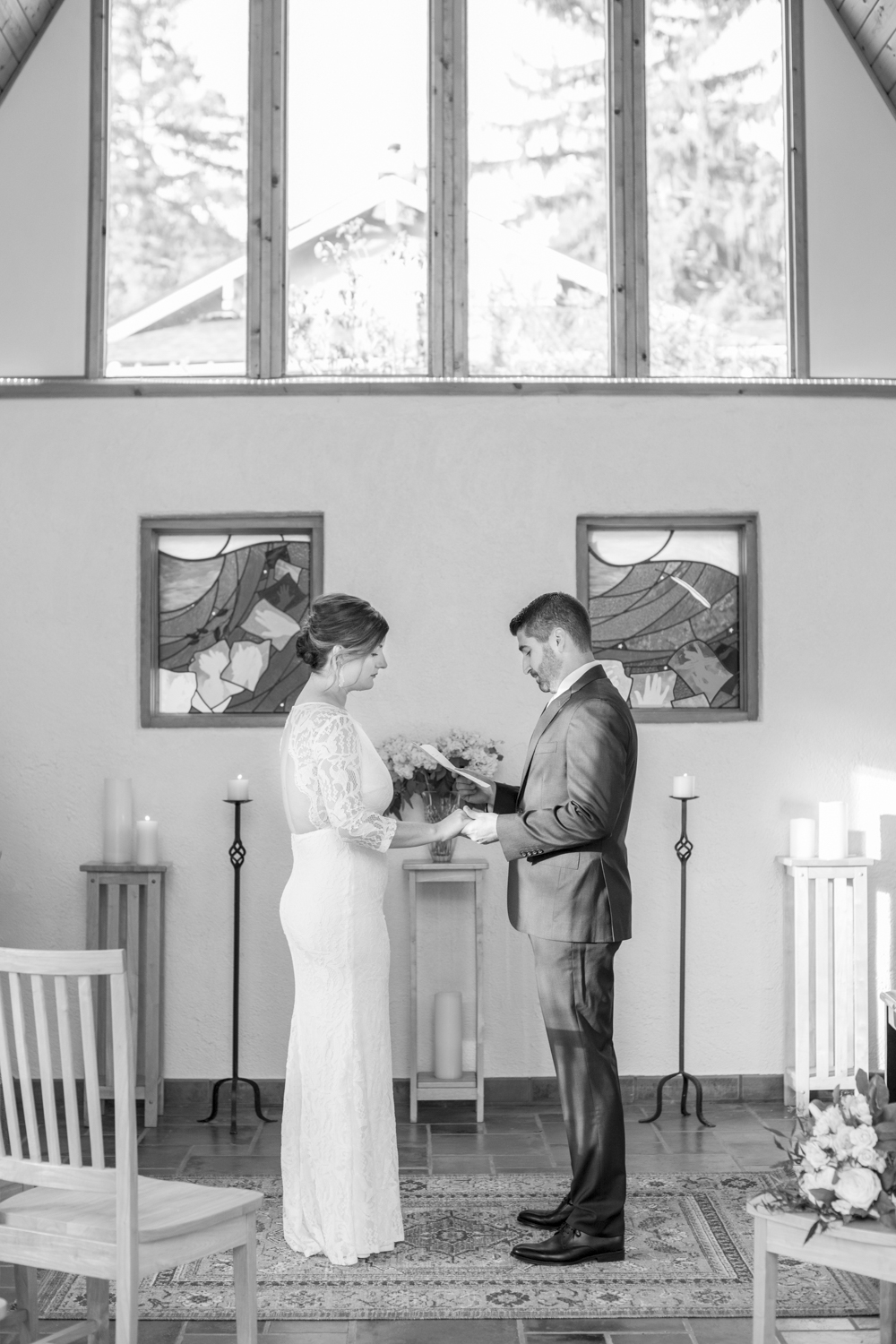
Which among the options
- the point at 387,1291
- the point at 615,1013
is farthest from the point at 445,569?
the point at 387,1291

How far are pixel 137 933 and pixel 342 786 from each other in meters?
1.95

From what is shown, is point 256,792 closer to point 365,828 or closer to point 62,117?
point 365,828

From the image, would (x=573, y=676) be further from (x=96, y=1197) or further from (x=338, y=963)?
(x=96, y=1197)

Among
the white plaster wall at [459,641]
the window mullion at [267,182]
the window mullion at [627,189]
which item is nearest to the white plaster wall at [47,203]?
the white plaster wall at [459,641]

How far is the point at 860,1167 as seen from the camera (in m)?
2.36

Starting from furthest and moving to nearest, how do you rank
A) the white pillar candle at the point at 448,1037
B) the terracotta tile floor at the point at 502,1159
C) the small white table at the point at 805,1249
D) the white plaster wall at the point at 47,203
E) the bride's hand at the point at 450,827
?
the white plaster wall at the point at 47,203, the white pillar candle at the point at 448,1037, the bride's hand at the point at 450,827, the terracotta tile floor at the point at 502,1159, the small white table at the point at 805,1249

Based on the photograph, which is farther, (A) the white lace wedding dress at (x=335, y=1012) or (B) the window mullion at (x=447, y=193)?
(B) the window mullion at (x=447, y=193)

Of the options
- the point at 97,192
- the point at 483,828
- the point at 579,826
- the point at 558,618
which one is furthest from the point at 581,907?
the point at 97,192

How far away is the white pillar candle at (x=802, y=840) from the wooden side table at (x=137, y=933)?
2378 mm

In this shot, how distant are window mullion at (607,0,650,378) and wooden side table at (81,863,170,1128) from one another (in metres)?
2.72

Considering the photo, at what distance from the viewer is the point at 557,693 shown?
11.3 ft

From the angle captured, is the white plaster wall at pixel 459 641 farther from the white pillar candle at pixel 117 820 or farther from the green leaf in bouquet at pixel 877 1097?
the green leaf in bouquet at pixel 877 1097

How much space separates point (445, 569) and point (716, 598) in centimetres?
112

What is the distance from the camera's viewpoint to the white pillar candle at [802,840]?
495 cm
